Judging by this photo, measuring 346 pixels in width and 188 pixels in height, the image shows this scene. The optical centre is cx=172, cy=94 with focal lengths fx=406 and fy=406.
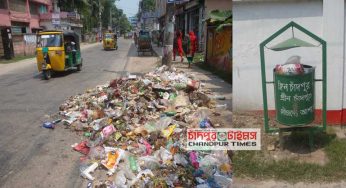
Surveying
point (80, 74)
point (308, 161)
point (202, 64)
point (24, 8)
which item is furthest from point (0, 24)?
point (308, 161)

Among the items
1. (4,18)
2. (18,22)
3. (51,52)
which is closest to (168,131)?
(51,52)

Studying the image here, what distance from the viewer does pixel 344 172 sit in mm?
5500

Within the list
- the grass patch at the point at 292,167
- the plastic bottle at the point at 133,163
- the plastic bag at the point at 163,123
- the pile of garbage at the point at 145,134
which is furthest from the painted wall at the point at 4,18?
the grass patch at the point at 292,167

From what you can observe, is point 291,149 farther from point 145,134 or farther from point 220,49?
point 220,49

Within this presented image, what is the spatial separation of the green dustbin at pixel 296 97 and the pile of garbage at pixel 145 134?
109 cm

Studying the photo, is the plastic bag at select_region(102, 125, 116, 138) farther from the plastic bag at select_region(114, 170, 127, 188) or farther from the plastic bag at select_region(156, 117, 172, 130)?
the plastic bag at select_region(114, 170, 127, 188)

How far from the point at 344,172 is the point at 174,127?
9.77ft

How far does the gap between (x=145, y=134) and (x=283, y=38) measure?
294cm

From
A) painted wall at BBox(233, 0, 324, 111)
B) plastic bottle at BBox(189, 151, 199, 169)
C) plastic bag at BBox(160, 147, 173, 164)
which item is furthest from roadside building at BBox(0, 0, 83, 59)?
plastic bottle at BBox(189, 151, 199, 169)

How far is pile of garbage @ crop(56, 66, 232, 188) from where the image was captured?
568 centimetres

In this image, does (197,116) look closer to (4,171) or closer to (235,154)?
(235,154)

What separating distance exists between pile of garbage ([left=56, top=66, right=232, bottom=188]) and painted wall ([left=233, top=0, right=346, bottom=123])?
121 cm

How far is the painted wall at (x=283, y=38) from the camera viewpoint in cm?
671

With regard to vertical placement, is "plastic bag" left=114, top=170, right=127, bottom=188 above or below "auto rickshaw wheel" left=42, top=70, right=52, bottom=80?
below
